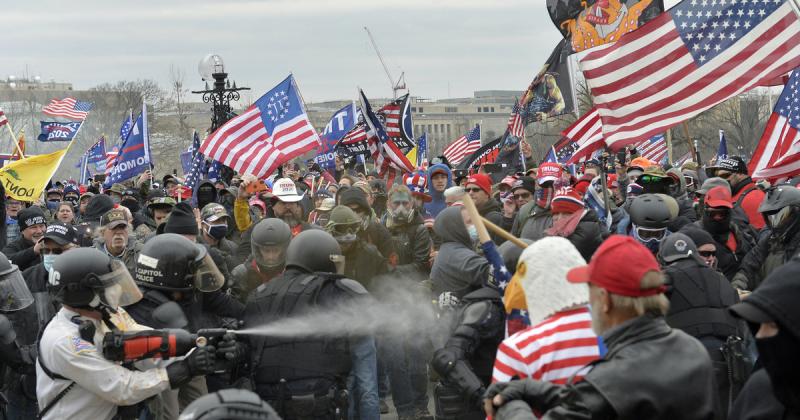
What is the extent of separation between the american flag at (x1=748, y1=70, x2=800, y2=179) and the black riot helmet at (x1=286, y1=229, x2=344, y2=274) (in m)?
4.90

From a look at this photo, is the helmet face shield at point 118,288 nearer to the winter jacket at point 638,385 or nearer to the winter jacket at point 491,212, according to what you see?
the winter jacket at point 638,385

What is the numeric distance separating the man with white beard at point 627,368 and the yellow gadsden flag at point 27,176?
40.2 feet

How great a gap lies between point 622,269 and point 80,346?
3038mm

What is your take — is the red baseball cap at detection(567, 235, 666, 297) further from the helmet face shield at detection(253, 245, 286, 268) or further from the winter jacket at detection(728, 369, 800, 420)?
the helmet face shield at detection(253, 245, 286, 268)

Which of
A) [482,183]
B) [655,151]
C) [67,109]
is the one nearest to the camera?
[482,183]

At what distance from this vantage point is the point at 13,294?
22.9 ft

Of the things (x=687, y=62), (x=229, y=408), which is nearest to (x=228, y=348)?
(x=229, y=408)

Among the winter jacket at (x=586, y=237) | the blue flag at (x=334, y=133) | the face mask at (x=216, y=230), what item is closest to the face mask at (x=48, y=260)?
the face mask at (x=216, y=230)

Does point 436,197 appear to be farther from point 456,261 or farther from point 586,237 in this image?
point 456,261

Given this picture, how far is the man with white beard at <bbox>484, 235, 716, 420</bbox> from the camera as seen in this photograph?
3.64 metres

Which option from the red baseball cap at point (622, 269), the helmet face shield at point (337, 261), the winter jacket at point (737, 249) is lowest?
the winter jacket at point (737, 249)

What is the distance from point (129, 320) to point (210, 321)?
112cm

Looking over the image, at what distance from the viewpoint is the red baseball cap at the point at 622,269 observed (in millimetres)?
3789

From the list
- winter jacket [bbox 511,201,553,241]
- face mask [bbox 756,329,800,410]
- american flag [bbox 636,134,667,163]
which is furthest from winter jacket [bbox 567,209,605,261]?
american flag [bbox 636,134,667,163]
